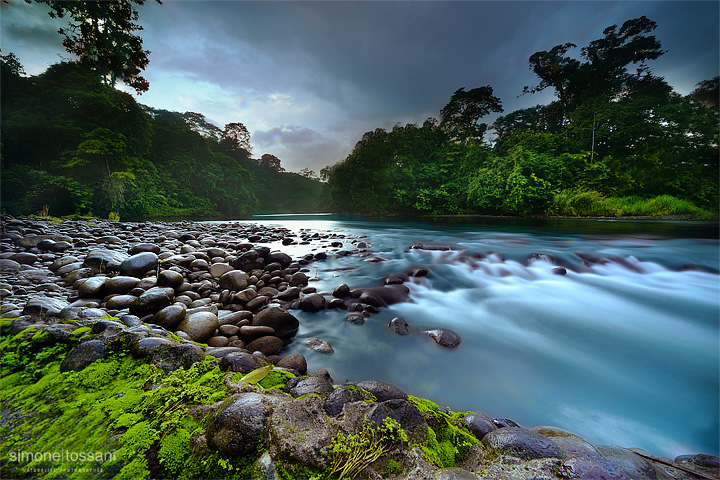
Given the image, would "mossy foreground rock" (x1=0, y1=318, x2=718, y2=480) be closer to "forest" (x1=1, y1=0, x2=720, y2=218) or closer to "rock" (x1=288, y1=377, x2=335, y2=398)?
"rock" (x1=288, y1=377, x2=335, y2=398)

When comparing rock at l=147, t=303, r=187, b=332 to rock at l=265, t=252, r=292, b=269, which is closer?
rock at l=147, t=303, r=187, b=332

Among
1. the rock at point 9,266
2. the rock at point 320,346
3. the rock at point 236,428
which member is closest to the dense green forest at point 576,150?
the rock at point 320,346

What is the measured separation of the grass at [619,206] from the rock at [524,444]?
22.9 meters

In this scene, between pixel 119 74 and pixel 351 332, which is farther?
pixel 119 74

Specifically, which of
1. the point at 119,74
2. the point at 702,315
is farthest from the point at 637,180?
the point at 119,74

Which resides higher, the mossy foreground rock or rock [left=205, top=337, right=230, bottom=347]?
the mossy foreground rock

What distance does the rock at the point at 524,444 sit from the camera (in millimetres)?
1139

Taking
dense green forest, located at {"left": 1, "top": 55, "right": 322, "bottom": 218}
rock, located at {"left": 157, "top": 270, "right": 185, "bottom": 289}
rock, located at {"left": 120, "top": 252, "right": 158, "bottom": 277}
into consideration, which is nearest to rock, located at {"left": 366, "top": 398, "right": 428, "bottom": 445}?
rock, located at {"left": 157, "top": 270, "right": 185, "bottom": 289}

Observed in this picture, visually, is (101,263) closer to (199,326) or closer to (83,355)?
(199,326)

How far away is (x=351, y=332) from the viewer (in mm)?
3592

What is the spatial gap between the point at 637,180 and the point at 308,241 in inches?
974

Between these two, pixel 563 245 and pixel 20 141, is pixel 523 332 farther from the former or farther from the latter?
pixel 20 141

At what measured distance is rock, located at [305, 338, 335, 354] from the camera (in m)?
3.09

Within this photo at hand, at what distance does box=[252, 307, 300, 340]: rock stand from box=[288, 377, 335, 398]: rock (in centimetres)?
177
